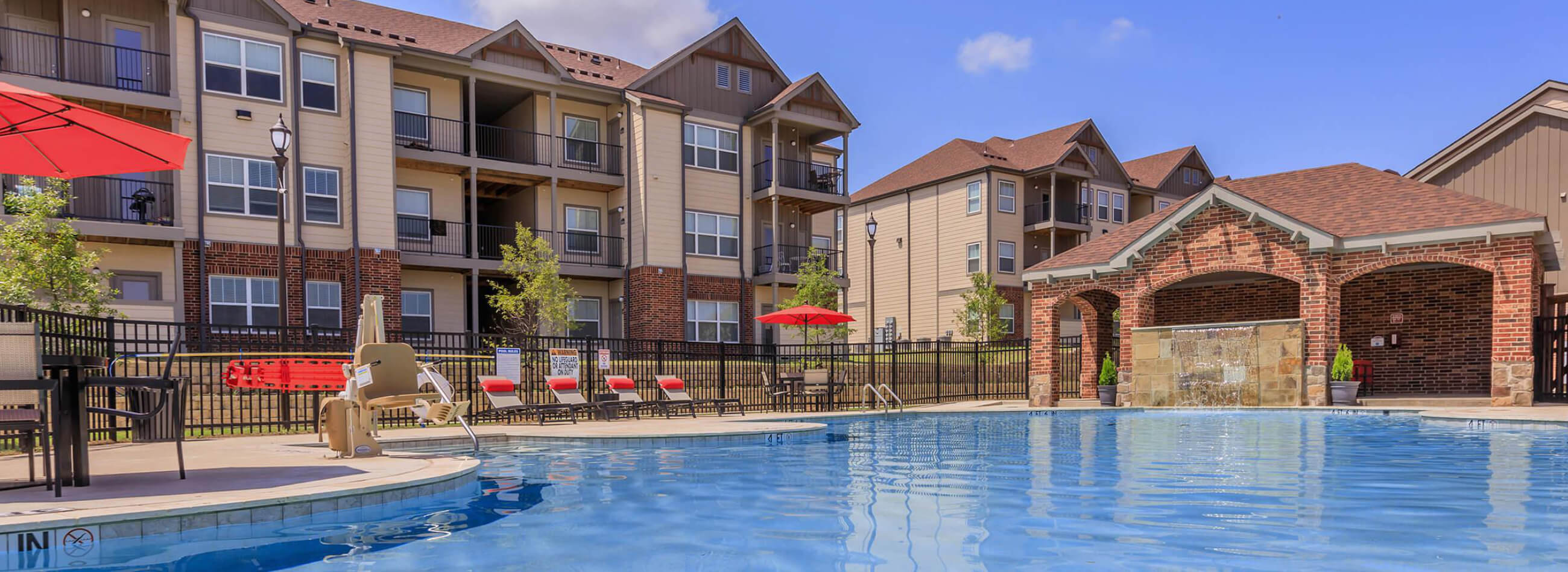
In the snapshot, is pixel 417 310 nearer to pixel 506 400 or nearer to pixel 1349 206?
pixel 506 400

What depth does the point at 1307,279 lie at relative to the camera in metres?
17.9

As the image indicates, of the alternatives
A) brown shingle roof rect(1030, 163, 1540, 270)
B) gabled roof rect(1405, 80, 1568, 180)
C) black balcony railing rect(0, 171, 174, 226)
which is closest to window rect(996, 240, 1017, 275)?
brown shingle roof rect(1030, 163, 1540, 270)

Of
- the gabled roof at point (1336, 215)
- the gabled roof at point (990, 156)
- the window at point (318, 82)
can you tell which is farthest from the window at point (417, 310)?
the gabled roof at point (990, 156)

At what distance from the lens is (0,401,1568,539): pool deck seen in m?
5.36

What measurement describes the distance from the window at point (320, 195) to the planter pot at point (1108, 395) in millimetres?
19351

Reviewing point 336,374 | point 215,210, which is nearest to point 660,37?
point 215,210

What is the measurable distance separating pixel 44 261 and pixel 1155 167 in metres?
43.7

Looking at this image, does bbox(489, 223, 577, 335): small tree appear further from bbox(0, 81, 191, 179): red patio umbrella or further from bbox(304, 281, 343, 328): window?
bbox(0, 81, 191, 179): red patio umbrella

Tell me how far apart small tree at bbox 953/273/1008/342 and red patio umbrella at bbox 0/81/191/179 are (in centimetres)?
2936

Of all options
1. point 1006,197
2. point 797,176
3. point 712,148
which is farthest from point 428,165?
point 1006,197

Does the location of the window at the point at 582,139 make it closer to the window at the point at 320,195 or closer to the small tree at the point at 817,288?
the window at the point at 320,195

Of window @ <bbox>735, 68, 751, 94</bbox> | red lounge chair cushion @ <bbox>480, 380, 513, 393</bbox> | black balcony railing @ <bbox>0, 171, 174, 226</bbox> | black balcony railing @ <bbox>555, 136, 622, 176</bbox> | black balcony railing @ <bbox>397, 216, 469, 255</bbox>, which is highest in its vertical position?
window @ <bbox>735, 68, 751, 94</bbox>

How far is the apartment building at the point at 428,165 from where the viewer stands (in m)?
21.1

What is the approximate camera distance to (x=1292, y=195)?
2128 cm
